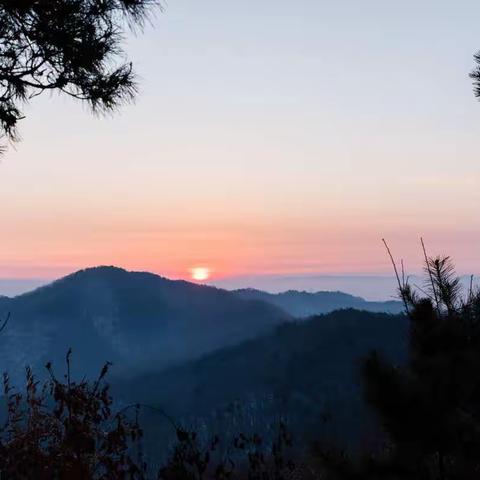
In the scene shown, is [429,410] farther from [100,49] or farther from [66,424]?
[100,49]

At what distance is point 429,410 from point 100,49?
19.4 ft

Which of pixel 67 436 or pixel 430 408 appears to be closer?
pixel 430 408

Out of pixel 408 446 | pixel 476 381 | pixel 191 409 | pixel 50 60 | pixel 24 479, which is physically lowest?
pixel 191 409

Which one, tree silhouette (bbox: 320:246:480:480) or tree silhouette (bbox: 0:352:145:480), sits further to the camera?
tree silhouette (bbox: 0:352:145:480)

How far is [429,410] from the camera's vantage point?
14.5ft

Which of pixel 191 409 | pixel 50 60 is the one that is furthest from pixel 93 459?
pixel 191 409

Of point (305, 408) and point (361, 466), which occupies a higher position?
point (361, 466)

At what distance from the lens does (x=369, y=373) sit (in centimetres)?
464

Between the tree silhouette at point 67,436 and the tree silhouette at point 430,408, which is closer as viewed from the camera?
the tree silhouette at point 430,408

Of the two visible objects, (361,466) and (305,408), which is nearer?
(361,466)

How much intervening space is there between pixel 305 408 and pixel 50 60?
159 metres

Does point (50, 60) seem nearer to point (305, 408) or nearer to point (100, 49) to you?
point (100, 49)

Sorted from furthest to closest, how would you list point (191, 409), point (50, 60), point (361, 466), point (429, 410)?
point (191, 409) → point (50, 60) → point (361, 466) → point (429, 410)

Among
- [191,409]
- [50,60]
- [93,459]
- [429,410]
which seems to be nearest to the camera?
[429,410]
